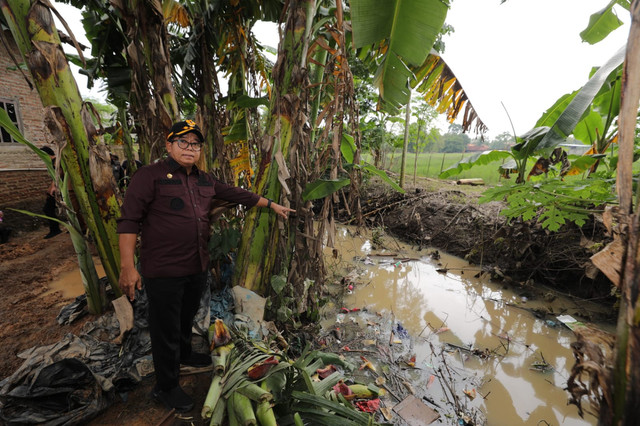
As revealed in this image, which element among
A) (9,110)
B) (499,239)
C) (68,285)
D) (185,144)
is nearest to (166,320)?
(185,144)

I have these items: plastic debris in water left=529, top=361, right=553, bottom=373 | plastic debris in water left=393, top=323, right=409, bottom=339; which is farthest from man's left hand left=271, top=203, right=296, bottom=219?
plastic debris in water left=529, top=361, right=553, bottom=373

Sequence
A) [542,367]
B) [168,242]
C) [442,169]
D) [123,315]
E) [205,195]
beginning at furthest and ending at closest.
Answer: [442,169], [542,367], [123,315], [205,195], [168,242]

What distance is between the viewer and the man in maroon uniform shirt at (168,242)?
1563 mm

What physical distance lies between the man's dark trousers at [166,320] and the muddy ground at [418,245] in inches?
10.6

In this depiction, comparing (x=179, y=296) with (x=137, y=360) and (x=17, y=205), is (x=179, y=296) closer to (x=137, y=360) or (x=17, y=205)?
(x=137, y=360)

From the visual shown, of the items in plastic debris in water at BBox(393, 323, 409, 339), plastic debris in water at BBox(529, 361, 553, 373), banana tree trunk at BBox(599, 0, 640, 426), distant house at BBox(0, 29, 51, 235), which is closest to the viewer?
banana tree trunk at BBox(599, 0, 640, 426)

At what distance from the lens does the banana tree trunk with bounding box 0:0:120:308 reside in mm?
1852

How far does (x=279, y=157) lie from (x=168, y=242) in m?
1.03

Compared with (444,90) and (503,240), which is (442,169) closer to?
(503,240)

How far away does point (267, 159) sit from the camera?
8.07ft

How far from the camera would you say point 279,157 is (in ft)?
7.26

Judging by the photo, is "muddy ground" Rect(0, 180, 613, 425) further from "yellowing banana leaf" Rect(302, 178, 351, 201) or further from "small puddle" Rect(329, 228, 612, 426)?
"yellowing banana leaf" Rect(302, 178, 351, 201)

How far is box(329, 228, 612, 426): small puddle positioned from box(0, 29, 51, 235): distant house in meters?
7.09

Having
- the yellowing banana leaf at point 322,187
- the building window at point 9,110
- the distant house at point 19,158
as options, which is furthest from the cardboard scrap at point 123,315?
the building window at point 9,110
